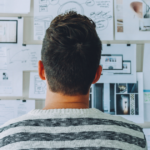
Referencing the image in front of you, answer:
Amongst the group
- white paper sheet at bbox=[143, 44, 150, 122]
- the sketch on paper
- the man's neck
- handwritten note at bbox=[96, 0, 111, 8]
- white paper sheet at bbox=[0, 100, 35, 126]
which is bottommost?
white paper sheet at bbox=[0, 100, 35, 126]

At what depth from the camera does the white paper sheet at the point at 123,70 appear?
3.11ft

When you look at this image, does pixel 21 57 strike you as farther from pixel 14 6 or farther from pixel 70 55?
pixel 70 55

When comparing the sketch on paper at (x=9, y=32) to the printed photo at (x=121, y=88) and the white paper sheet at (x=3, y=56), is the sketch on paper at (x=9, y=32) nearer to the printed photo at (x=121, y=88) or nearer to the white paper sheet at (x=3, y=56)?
the white paper sheet at (x=3, y=56)

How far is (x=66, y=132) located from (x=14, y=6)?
2.65 feet

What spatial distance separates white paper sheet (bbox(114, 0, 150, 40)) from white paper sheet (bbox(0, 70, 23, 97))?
60 centimetres

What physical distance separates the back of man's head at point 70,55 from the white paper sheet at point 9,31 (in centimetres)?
50

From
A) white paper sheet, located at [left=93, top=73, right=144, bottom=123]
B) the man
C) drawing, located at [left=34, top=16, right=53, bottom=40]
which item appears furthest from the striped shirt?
drawing, located at [left=34, top=16, right=53, bottom=40]

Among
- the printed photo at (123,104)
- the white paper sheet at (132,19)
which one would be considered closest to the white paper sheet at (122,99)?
the printed photo at (123,104)

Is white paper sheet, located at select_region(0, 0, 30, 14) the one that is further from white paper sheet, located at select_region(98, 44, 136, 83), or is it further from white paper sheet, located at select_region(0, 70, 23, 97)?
white paper sheet, located at select_region(98, 44, 136, 83)

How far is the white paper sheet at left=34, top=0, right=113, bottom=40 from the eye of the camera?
934 millimetres

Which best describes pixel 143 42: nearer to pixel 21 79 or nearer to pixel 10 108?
pixel 21 79

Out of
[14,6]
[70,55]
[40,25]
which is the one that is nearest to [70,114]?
[70,55]

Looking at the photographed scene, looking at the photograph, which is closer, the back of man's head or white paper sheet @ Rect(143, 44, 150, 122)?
the back of man's head

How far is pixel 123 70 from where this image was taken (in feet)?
3.12
